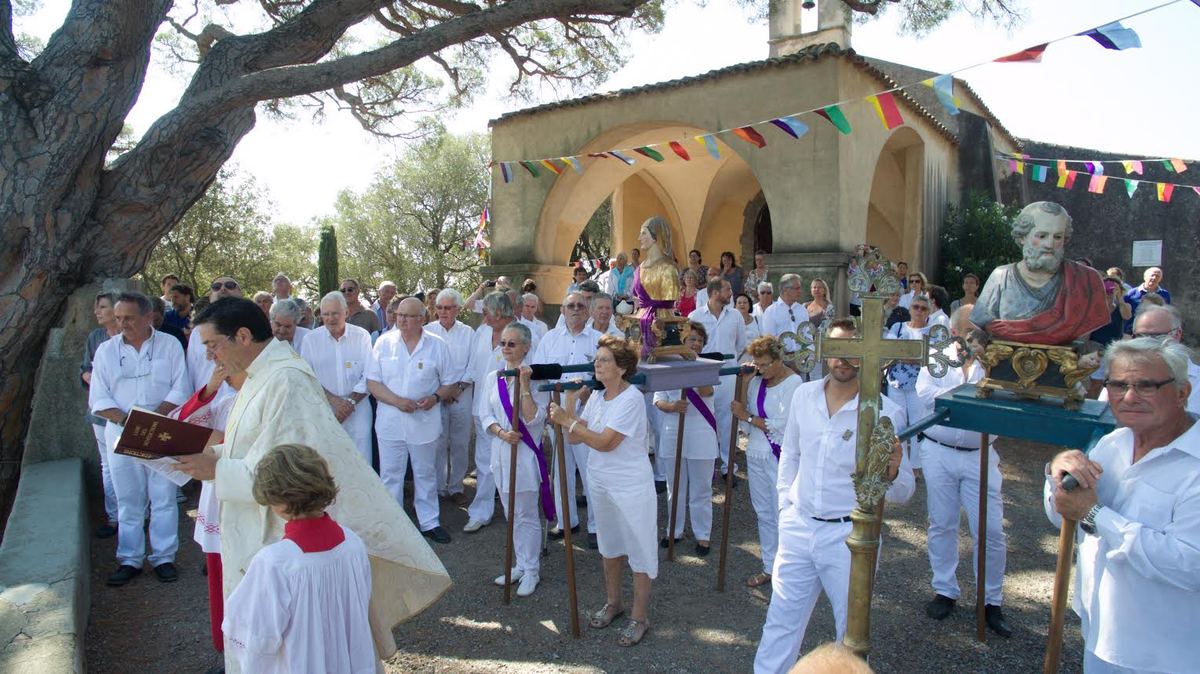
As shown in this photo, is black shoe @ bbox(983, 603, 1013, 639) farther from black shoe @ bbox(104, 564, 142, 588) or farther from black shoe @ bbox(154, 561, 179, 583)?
black shoe @ bbox(104, 564, 142, 588)

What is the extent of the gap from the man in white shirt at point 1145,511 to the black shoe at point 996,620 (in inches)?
82.5

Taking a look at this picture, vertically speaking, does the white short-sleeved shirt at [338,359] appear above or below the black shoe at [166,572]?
above

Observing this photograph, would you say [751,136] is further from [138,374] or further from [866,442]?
[866,442]

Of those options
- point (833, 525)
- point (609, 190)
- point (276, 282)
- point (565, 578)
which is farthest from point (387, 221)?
point (833, 525)

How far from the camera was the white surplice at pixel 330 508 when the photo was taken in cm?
302

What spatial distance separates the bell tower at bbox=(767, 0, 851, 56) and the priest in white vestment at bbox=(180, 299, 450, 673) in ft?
44.0

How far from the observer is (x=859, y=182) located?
11336 millimetres

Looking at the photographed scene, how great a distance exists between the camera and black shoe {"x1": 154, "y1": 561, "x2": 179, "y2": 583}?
532 centimetres

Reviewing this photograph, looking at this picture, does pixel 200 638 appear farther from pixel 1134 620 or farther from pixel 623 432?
pixel 1134 620

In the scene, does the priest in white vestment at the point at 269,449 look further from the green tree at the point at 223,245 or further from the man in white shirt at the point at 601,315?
the green tree at the point at 223,245

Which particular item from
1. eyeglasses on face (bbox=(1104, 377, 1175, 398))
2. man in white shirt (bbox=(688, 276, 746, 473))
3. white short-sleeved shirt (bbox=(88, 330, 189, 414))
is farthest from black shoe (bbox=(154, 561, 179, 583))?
eyeglasses on face (bbox=(1104, 377, 1175, 398))

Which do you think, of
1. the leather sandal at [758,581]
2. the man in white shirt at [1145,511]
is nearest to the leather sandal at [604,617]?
the leather sandal at [758,581]

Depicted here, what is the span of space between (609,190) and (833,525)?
11.8 m

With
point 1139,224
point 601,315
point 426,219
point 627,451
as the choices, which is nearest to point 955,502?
point 627,451
